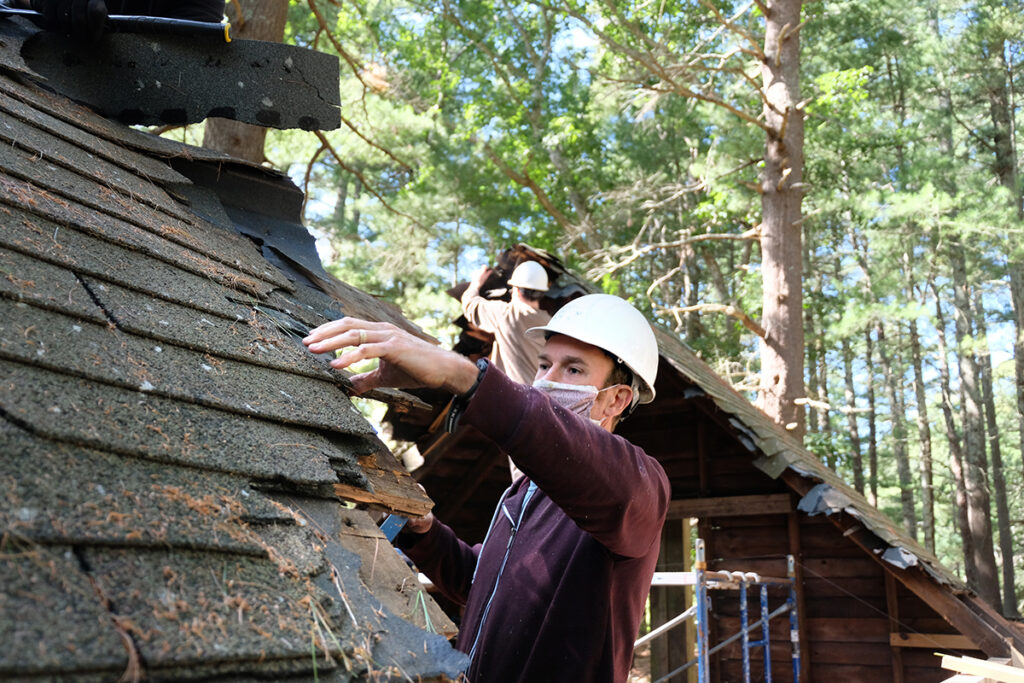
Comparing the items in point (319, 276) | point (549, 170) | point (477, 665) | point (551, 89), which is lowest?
point (477, 665)

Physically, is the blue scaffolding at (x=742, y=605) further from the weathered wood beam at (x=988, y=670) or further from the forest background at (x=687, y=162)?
the forest background at (x=687, y=162)

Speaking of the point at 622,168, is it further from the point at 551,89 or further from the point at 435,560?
the point at 435,560

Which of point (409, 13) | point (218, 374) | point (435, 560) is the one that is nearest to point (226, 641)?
point (218, 374)

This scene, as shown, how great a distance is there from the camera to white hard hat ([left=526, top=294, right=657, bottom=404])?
2801 millimetres

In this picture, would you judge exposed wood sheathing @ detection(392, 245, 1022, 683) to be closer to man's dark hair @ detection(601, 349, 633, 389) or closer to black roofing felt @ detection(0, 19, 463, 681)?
man's dark hair @ detection(601, 349, 633, 389)

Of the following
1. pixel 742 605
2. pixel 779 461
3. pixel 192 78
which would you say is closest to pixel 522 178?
pixel 779 461

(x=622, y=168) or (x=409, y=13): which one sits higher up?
(x=409, y=13)

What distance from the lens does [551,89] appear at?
2036 centimetres

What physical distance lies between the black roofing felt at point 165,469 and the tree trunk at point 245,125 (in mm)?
4609

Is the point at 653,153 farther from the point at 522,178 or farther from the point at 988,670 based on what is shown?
the point at 988,670

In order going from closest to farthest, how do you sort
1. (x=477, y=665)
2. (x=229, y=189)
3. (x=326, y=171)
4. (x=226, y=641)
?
(x=226, y=641), (x=477, y=665), (x=229, y=189), (x=326, y=171)

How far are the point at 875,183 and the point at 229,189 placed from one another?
70.2 ft

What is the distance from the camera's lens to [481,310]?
268 inches

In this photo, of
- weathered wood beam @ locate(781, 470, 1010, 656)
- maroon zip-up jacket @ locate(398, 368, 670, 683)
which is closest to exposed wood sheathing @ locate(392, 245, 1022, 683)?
weathered wood beam @ locate(781, 470, 1010, 656)
